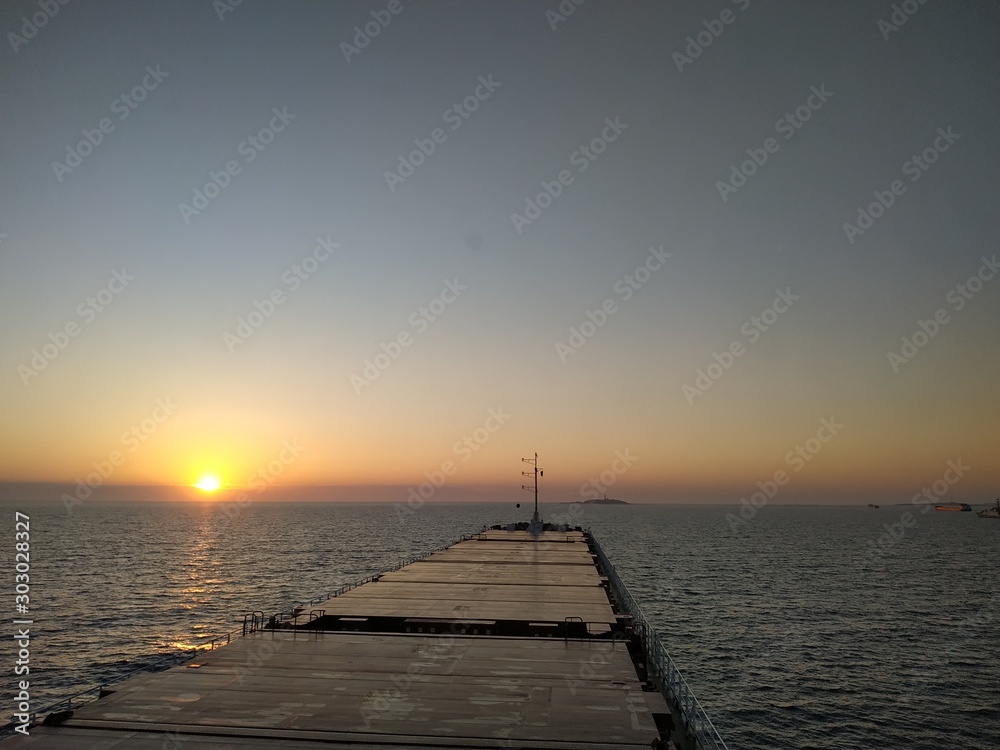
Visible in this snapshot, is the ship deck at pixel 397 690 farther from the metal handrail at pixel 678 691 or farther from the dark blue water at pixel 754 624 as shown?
the dark blue water at pixel 754 624

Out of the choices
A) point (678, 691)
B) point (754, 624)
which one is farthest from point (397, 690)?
point (754, 624)

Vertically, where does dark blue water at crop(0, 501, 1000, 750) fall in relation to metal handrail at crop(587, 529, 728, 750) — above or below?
below

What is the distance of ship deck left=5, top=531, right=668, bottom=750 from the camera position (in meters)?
16.2

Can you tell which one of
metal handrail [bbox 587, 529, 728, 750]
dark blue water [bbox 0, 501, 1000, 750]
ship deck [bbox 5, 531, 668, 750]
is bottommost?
dark blue water [bbox 0, 501, 1000, 750]

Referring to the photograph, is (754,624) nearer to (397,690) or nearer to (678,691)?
(678,691)

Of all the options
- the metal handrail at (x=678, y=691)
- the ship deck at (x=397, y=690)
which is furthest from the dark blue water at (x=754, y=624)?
the ship deck at (x=397, y=690)

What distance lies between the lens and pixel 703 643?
48.8 meters

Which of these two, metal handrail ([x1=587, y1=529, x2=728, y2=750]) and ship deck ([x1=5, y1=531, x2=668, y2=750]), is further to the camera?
metal handrail ([x1=587, y1=529, x2=728, y2=750])

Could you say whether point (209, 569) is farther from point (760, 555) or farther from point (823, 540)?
point (823, 540)

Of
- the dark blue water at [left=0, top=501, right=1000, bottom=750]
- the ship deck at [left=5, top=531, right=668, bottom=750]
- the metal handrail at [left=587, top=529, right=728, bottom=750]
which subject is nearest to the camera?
the ship deck at [left=5, top=531, right=668, bottom=750]

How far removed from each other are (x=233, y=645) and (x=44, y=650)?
29772 millimetres

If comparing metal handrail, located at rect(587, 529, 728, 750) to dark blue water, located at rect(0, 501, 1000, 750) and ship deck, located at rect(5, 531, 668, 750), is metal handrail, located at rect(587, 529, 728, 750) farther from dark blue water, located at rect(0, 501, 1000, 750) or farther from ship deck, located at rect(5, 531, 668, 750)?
dark blue water, located at rect(0, 501, 1000, 750)

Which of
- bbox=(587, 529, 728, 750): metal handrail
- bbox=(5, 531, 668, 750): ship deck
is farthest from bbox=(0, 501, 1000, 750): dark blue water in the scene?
bbox=(5, 531, 668, 750): ship deck

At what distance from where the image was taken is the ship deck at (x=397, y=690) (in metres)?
16.2
